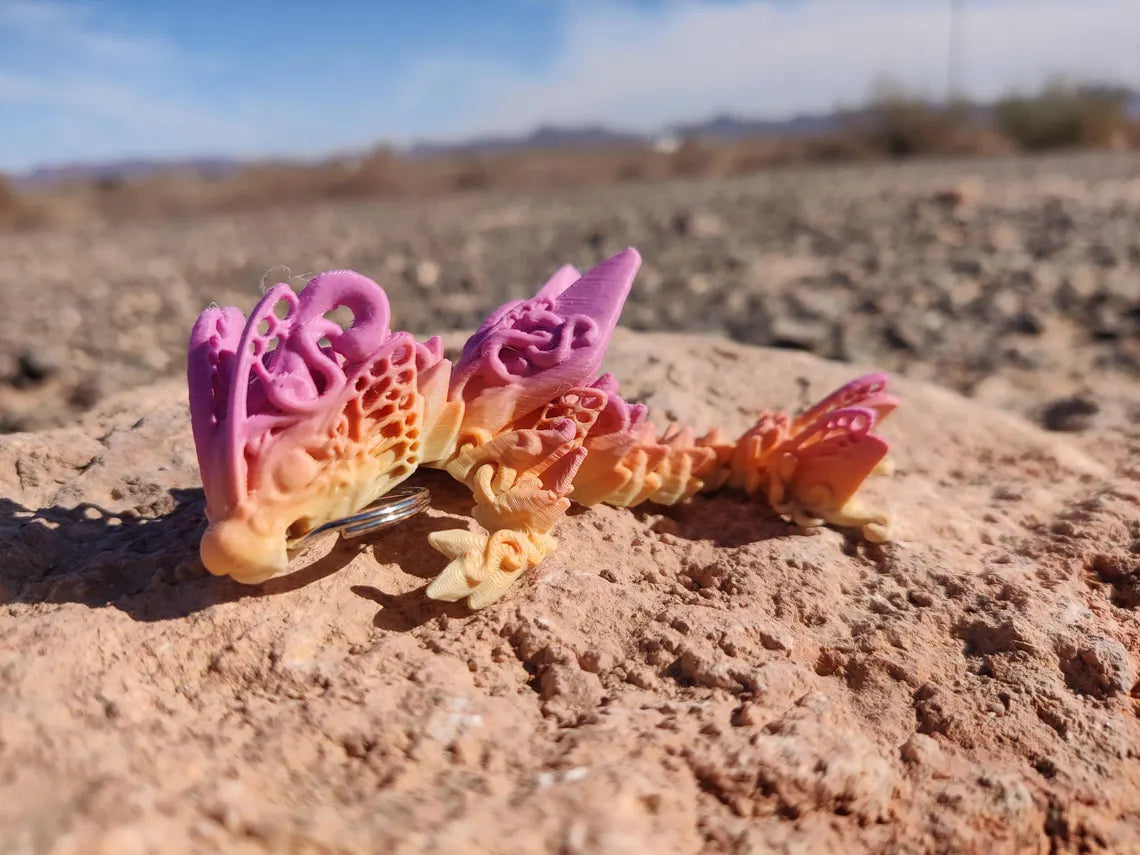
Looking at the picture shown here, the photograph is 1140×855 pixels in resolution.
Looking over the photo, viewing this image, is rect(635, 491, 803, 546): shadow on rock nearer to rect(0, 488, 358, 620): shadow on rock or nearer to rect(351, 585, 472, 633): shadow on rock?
rect(351, 585, 472, 633): shadow on rock

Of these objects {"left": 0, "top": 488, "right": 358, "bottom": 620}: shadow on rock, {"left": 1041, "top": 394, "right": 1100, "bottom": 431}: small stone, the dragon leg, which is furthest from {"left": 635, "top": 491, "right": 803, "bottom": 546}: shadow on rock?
{"left": 1041, "top": 394, "right": 1100, "bottom": 431}: small stone

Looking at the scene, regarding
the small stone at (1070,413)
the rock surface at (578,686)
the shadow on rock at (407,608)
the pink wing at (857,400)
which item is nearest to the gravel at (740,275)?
the small stone at (1070,413)

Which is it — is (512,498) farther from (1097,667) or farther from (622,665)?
(1097,667)

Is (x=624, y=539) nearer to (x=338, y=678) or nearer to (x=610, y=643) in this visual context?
(x=610, y=643)

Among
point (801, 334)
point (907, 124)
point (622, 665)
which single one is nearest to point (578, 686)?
point (622, 665)

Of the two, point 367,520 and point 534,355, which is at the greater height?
point 534,355

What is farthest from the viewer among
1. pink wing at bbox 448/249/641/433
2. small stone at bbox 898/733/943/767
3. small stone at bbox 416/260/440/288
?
small stone at bbox 416/260/440/288
